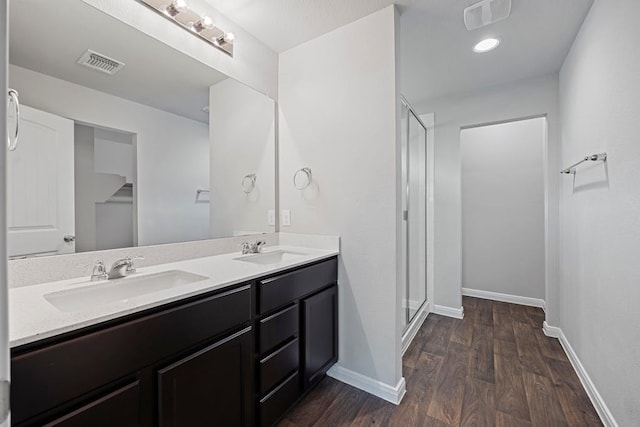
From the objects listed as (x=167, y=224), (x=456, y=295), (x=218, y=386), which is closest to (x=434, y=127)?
(x=456, y=295)

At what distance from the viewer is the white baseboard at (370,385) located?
1.69 metres

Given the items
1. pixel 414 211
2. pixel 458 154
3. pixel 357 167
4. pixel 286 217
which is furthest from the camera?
pixel 458 154

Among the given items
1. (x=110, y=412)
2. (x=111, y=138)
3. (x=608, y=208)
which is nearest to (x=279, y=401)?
(x=110, y=412)

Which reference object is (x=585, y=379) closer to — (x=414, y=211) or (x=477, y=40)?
(x=414, y=211)

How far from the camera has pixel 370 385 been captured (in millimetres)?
1771

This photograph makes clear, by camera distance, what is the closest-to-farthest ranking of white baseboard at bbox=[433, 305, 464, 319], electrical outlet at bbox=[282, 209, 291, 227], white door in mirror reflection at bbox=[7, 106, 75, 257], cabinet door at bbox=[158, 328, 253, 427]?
1. cabinet door at bbox=[158, 328, 253, 427]
2. white door in mirror reflection at bbox=[7, 106, 75, 257]
3. electrical outlet at bbox=[282, 209, 291, 227]
4. white baseboard at bbox=[433, 305, 464, 319]

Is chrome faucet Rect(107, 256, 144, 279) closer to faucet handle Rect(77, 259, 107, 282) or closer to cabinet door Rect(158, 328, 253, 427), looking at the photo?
faucet handle Rect(77, 259, 107, 282)

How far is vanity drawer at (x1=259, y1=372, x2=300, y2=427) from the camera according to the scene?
134 cm

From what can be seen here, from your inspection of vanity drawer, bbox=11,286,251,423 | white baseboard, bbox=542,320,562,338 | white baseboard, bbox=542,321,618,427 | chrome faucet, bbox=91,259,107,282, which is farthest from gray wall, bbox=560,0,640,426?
chrome faucet, bbox=91,259,107,282

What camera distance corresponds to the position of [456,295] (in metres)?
3.00

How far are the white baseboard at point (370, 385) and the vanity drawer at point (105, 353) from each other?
109 centimetres

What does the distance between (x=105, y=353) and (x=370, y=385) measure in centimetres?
152

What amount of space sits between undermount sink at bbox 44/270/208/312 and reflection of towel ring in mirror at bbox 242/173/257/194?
2.76 ft

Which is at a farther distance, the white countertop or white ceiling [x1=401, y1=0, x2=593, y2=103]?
white ceiling [x1=401, y1=0, x2=593, y2=103]
